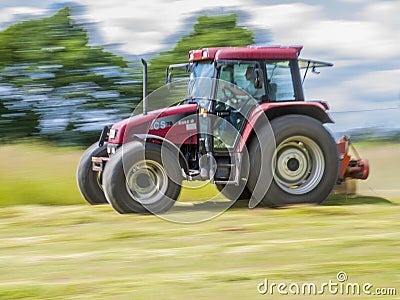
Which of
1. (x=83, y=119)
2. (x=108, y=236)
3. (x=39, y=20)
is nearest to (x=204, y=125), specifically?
(x=108, y=236)

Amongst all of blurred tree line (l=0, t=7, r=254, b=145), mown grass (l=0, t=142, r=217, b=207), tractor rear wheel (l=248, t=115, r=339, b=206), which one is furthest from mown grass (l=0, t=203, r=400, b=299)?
blurred tree line (l=0, t=7, r=254, b=145)

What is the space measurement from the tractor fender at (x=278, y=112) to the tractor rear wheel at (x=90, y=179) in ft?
6.23

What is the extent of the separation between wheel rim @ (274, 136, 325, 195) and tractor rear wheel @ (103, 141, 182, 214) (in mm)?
1208

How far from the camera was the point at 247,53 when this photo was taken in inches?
368

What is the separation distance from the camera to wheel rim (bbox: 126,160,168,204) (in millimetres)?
8938

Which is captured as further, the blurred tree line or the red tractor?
the blurred tree line

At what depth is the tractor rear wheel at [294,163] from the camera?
9172 mm

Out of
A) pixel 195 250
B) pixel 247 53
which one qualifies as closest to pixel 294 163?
pixel 247 53

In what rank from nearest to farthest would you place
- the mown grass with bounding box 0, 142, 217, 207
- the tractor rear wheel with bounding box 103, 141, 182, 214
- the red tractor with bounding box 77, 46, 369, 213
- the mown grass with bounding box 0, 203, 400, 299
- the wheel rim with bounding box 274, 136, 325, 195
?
the mown grass with bounding box 0, 203, 400, 299
the tractor rear wheel with bounding box 103, 141, 182, 214
the red tractor with bounding box 77, 46, 369, 213
the wheel rim with bounding box 274, 136, 325, 195
the mown grass with bounding box 0, 142, 217, 207

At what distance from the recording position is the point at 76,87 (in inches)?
623

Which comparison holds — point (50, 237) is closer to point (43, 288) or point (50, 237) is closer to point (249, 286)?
point (43, 288)

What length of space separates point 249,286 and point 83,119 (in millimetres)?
10623

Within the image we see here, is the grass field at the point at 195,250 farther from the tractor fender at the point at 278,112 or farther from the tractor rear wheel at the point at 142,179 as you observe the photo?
the tractor fender at the point at 278,112

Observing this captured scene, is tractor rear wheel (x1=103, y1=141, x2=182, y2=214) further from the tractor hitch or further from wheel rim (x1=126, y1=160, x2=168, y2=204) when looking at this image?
the tractor hitch
